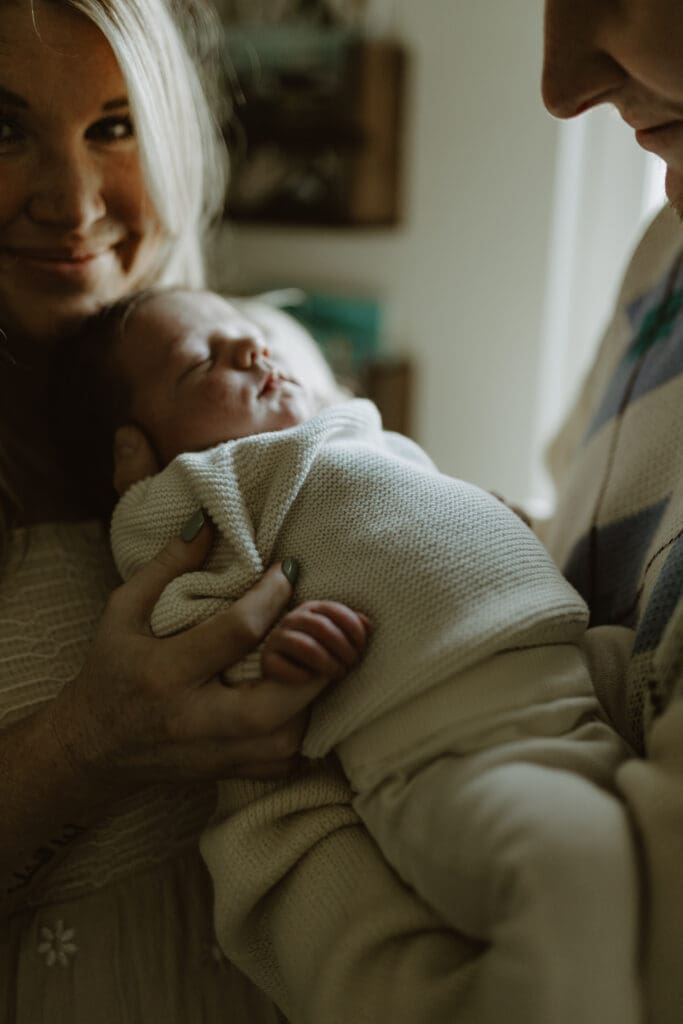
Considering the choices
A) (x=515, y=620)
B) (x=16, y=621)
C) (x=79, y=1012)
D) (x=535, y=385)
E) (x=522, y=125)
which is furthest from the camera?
(x=535, y=385)

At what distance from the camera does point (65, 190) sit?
1.06 meters

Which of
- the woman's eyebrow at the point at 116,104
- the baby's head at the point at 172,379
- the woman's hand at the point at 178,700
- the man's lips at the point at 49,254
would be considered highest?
the woman's eyebrow at the point at 116,104

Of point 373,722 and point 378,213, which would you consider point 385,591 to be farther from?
point 378,213

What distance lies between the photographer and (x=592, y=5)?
0.74 metres

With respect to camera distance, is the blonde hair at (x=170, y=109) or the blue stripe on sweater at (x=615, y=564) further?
the blonde hair at (x=170, y=109)

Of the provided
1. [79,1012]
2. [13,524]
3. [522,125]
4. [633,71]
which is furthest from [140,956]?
[522,125]

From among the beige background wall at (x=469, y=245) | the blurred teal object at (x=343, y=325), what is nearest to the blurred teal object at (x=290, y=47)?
the beige background wall at (x=469, y=245)

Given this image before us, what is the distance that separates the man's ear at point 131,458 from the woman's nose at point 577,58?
0.56 metres

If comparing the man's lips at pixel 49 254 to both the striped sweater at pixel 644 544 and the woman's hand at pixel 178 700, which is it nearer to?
the woman's hand at pixel 178 700

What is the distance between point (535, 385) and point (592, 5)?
1778 mm

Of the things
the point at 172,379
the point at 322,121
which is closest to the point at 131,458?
the point at 172,379

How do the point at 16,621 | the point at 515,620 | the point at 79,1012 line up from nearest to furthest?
the point at 515,620 < the point at 79,1012 < the point at 16,621

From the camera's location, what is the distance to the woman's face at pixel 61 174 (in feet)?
3.29

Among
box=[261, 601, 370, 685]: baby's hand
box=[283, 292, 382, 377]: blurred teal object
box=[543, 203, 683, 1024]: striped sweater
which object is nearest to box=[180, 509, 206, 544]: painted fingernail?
box=[261, 601, 370, 685]: baby's hand
